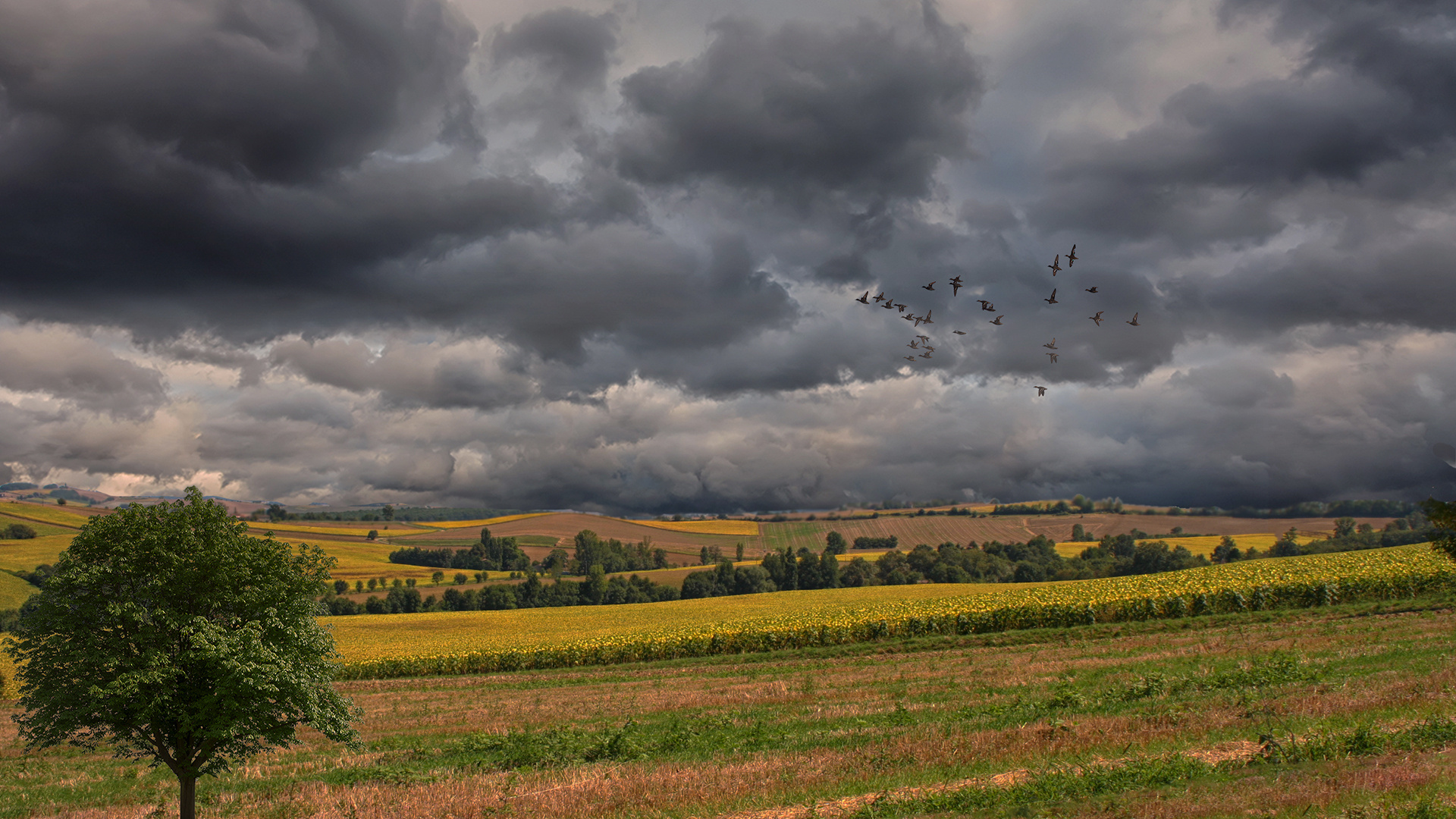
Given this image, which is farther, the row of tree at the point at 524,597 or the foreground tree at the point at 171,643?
the row of tree at the point at 524,597

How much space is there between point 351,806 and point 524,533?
573ft

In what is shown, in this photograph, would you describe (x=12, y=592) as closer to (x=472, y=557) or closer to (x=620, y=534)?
(x=472, y=557)

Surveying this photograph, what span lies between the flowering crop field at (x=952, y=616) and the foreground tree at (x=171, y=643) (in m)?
35.9

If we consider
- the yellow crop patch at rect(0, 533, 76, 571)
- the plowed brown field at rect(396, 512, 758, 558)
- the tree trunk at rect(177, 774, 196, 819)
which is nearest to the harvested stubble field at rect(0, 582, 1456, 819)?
the tree trunk at rect(177, 774, 196, 819)

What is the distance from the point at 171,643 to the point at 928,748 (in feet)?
45.8

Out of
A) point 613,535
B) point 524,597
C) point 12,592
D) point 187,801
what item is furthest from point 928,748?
point 613,535

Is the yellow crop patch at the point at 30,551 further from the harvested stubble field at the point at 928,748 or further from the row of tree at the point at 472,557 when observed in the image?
the harvested stubble field at the point at 928,748

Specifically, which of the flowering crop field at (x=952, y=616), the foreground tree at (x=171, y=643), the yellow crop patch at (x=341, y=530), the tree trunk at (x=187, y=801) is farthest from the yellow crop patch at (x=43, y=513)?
the tree trunk at (x=187, y=801)

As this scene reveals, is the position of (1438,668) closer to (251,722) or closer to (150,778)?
(251,722)

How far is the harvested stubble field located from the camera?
11195 millimetres

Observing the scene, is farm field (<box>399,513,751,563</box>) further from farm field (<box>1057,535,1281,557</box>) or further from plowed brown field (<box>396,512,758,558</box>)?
farm field (<box>1057,535,1281,557</box>)

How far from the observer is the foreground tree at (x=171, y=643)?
12.5 meters

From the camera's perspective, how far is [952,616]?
46.9 m

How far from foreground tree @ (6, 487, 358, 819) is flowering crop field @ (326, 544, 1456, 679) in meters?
35.9
